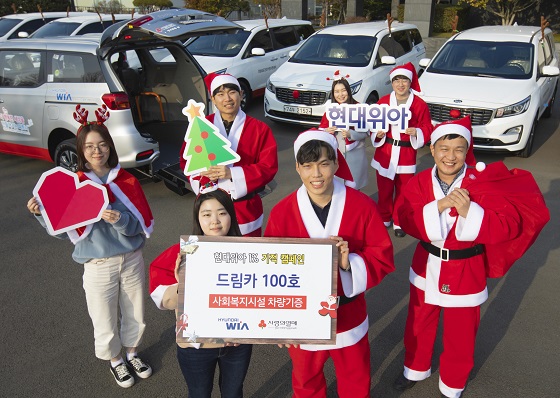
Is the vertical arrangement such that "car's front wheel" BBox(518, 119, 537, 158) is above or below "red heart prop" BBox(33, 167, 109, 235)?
below

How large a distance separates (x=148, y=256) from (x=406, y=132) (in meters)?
2.84

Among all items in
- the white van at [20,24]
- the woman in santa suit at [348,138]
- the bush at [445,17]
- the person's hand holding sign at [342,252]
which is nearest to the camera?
the person's hand holding sign at [342,252]

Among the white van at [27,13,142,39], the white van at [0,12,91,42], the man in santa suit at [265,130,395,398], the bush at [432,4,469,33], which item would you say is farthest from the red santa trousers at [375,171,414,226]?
the bush at [432,4,469,33]

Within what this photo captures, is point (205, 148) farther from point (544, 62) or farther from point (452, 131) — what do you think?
point (544, 62)

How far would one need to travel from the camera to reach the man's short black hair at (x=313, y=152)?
231 centimetres

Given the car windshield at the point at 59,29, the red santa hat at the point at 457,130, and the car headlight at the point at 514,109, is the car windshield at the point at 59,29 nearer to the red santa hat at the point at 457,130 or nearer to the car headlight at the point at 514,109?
the car headlight at the point at 514,109

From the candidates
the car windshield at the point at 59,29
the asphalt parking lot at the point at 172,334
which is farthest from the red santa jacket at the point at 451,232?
the car windshield at the point at 59,29

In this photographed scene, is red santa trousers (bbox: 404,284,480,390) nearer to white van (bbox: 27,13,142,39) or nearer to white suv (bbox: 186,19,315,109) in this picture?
white suv (bbox: 186,19,315,109)

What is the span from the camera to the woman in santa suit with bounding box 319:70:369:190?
488 cm

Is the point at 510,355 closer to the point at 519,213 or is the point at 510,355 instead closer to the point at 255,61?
the point at 519,213

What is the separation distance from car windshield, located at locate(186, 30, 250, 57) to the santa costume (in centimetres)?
808

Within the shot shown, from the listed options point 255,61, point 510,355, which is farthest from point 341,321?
point 255,61

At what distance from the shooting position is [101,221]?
116 inches

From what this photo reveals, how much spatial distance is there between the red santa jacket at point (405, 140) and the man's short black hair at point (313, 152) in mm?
2848
